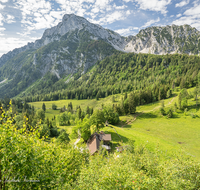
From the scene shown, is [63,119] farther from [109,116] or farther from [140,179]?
[140,179]

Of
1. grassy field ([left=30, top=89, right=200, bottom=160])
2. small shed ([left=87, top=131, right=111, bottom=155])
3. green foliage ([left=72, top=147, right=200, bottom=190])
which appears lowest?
grassy field ([left=30, top=89, right=200, bottom=160])

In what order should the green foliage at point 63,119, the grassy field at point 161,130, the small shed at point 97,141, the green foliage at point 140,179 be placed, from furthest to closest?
1. the green foliage at point 63,119
2. the grassy field at point 161,130
3. the small shed at point 97,141
4. the green foliage at point 140,179

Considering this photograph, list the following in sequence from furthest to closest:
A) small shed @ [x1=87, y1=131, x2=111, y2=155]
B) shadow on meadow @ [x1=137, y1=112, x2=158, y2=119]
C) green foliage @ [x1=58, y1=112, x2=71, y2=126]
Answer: green foliage @ [x1=58, y1=112, x2=71, y2=126], shadow on meadow @ [x1=137, y1=112, x2=158, y2=119], small shed @ [x1=87, y1=131, x2=111, y2=155]

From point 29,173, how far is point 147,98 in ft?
432

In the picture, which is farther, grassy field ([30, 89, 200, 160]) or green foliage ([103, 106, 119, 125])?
green foliage ([103, 106, 119, 125])

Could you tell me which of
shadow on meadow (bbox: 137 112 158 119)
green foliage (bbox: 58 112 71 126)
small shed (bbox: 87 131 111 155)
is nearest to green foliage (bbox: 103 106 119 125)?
shadow on meadow (bbox: 137 112 158 119)

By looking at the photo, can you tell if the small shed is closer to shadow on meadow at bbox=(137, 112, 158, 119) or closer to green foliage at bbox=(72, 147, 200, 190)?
green foliage at bbox=(72, 147, 200, 190)

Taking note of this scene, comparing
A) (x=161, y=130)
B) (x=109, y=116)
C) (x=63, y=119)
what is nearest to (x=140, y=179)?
(x=109, y=116)

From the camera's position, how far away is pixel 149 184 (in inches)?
390

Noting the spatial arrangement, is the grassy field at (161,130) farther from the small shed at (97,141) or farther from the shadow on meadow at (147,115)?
the small shed at (97,141)

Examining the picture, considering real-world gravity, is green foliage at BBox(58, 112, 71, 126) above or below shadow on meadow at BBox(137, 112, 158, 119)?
below

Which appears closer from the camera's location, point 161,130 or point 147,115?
point 161,130

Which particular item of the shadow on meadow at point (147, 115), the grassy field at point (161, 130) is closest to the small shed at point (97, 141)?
the grassy field at point (161, 130)

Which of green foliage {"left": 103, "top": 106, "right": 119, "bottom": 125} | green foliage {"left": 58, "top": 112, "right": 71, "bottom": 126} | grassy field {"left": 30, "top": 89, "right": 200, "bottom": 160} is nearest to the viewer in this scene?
grassy field {"left": 30, "top": 89, "right": 200, "bottom": 160}
